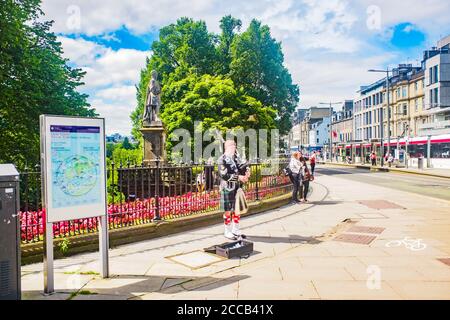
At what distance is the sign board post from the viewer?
14.9 feet

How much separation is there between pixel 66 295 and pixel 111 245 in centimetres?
254

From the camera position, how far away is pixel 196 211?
9516 millimetres

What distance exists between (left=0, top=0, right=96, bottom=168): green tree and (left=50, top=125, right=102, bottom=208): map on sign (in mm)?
13282

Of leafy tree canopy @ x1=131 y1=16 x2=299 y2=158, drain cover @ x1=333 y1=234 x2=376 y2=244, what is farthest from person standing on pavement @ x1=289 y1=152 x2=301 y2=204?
leafy tree canopy @ x1=131 y1=16 x2=299 y2=158

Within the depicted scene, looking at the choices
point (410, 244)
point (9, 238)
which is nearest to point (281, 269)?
point (410, 244)

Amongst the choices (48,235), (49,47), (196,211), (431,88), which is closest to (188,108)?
(49,47)

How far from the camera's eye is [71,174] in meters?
4.79

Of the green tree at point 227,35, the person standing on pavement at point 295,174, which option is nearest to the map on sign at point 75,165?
the person standing on pavement at point 295,174

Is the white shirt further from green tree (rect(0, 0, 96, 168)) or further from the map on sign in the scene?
green tree (rect(0, 0, 96, 168))

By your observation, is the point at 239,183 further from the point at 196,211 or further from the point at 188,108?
the point at 188,108

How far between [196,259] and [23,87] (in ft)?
53.7

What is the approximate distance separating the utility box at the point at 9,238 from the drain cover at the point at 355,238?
591cm

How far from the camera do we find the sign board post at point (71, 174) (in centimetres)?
453

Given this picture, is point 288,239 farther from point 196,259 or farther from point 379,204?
point 379,204
